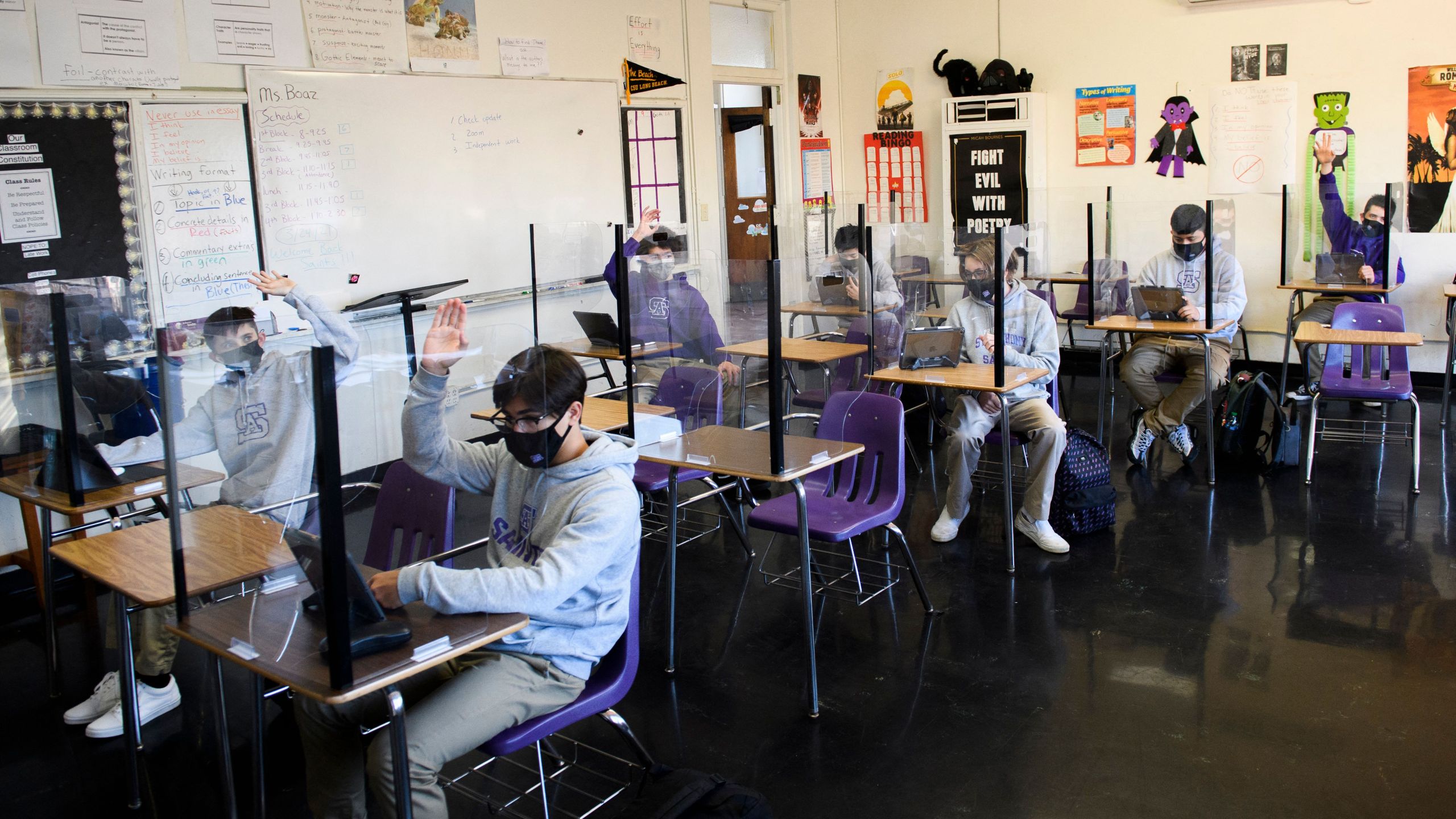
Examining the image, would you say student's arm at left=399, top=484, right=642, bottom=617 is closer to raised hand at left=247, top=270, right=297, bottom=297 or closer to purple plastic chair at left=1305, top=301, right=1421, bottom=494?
raised hand at left=247, top=270, right=297, bottom=297

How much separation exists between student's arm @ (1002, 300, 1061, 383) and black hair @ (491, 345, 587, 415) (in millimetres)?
2584

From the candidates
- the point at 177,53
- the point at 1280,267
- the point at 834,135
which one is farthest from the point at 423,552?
the point at 834,135

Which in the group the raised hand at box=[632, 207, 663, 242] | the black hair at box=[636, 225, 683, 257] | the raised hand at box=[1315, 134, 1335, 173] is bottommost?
the black hair at box=[636, 225, 683, 257]

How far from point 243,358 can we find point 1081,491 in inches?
127

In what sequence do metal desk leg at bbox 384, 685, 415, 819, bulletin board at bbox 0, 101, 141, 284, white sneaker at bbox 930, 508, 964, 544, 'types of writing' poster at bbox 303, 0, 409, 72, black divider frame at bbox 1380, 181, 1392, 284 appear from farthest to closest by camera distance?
black divider frame at bbox 1380, 181, 1392, 284 → 'types of writing' poster at bbox 303, 0, 409, 72 → white sneaker at bbox 930, 508, 964, 544 → bulletin board at bbox 0, 101, 141, 284 → metal desk leg at bbox 384, 685, 415, 819

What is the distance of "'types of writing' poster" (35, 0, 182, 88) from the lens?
13.9ft

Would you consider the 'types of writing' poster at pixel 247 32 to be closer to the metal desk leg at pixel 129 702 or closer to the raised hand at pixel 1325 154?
the metal desk leg at pixel 129 702

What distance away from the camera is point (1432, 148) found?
261 inches

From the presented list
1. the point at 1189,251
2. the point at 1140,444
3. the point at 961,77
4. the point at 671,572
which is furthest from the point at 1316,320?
the point at 671,572

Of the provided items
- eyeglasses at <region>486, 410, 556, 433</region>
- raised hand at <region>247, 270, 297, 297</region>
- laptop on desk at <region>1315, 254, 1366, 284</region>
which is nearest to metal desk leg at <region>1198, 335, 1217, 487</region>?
laptop on desk at <region>1315, 254, 1366, 284</region>

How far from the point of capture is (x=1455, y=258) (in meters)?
6.64

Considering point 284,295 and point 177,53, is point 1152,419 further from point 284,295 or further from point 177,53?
point 177,53

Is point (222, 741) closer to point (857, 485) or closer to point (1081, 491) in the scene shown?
point (857, 485)

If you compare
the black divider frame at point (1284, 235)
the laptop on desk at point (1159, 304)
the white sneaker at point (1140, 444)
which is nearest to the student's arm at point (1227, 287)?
the laptop on desk at point (1159, 304)
